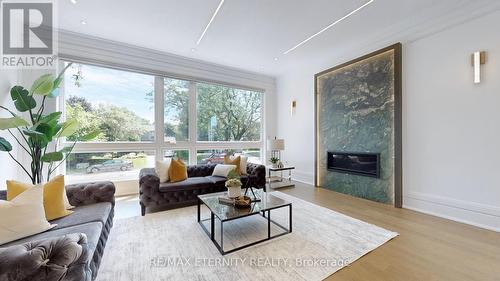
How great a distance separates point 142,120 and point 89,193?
2328 mm

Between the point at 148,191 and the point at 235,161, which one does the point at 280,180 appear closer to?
the point at 235,161

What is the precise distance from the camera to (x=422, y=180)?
3305 mm

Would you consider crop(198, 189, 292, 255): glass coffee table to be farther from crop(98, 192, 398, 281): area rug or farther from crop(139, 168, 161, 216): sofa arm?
crop(139, 168, 161, 216): sofa arm

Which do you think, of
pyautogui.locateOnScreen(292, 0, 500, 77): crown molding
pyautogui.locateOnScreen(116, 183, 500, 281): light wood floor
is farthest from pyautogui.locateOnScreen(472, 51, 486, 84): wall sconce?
pyautogui.locateOnScreen(116, 183, 500, 281): light wood floor

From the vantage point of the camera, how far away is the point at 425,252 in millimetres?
2143

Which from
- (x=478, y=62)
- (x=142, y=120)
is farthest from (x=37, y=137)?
(x=478, y=62)

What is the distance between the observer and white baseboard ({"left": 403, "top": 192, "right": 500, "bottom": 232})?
2641 millimetres

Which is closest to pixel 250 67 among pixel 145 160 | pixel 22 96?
pixel 145 160

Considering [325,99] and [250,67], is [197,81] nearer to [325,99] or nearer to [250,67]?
[250,67]

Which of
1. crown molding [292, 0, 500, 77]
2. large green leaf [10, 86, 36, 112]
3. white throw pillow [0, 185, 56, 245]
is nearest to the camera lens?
white throw pillow [0, 185, 56, 245]

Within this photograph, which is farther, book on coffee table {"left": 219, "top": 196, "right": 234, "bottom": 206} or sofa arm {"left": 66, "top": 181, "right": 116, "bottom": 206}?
book on coffee table {"left": 219, "top": 196, "right": 234, "bottom": 206}

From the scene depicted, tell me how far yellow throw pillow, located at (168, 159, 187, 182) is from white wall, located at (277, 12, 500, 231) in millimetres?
3982

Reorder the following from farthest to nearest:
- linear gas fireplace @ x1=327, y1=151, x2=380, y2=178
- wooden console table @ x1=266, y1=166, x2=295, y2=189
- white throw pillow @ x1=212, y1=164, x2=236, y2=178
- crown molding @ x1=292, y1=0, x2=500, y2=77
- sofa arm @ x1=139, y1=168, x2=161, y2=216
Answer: wooden console table @ x1=266, y1=166, x2=295, y2=189 < white throw pillow @ x1=212, y1=164, x2=236, y2=178 < linear gas fireplace @ x1=327, y1=151, x2=380, y2=178 < sofa arm @ x1=139, y1=168, x2=161, y2=216 < crown molding @ x1=292, y1=0, x2=500, y2=77

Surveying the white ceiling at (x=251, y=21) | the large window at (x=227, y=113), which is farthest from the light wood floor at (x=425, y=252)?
the white ceiling at (x=251, y=21)
